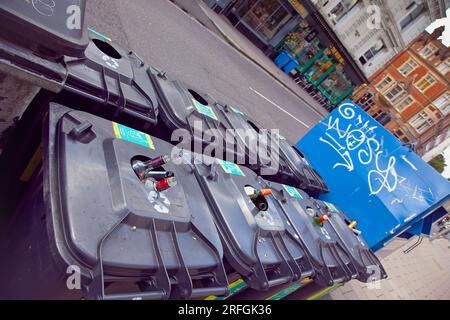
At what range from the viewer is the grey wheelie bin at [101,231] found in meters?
1.05

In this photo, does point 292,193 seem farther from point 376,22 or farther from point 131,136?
point 376,22

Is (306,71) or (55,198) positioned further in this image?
(306,71)

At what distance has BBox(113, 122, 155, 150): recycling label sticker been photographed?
1.61 metres

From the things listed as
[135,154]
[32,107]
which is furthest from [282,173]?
[32,107]

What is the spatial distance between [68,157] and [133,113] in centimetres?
81

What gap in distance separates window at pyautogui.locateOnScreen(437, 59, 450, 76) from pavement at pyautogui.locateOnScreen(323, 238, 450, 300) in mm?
32325

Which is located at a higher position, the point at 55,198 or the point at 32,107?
the point at 55,198

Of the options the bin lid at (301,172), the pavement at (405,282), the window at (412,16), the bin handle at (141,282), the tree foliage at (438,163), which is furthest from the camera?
the tree foliage at (438,163)

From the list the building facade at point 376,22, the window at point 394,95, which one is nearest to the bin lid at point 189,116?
the building facade at point 376,22

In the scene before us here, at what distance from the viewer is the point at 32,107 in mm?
1767

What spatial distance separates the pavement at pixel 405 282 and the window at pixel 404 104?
3019cm

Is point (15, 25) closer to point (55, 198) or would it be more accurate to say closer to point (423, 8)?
point (55, 198)

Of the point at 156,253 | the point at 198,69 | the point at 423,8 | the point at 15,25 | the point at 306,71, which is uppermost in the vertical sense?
the point at 423,8

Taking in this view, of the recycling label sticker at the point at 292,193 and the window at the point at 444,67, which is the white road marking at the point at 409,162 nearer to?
the recycling label sticker at the point at 292,193
